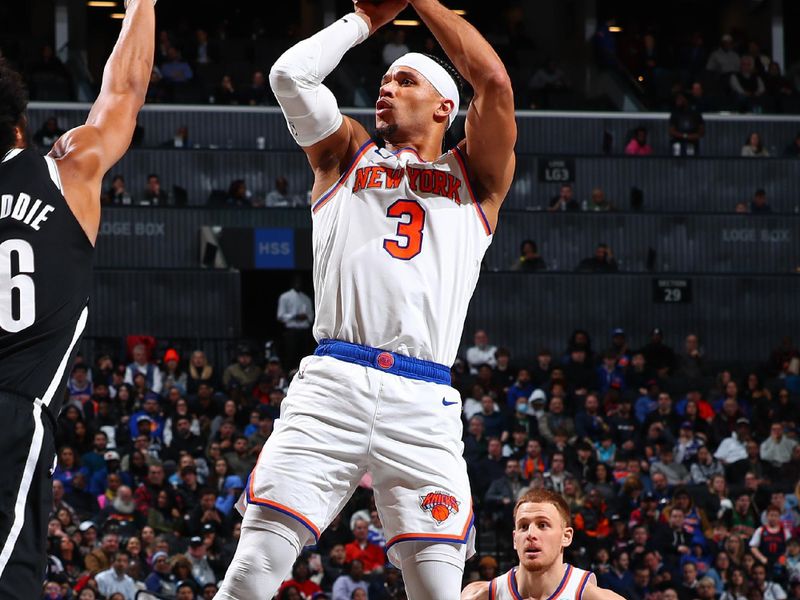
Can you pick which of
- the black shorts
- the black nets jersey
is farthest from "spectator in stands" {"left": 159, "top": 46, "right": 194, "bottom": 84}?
the black shorts

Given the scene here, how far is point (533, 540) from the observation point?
304 inches

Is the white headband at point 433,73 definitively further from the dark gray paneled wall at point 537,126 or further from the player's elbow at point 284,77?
the dark gray paneled wall at point 537,126

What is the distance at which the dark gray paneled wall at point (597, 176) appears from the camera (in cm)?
2611

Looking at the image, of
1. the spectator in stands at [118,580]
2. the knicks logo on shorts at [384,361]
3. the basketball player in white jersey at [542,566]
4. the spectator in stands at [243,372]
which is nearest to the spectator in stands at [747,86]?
the spectator in stands at [243,372]

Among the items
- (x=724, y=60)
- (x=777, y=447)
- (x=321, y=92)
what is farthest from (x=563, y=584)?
(x=724, y=60)

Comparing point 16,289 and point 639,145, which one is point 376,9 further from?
point 639,145

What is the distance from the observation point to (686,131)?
27891mm

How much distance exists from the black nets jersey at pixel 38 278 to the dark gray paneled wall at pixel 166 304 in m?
19.9

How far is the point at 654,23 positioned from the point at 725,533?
20.6m

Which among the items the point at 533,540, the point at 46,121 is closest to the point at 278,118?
the point at 46,121

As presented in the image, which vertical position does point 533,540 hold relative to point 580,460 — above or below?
above

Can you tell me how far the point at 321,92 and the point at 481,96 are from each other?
741mm

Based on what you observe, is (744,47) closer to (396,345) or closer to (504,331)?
(504,331)

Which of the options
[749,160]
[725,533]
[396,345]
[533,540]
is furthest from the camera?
[749,160]
